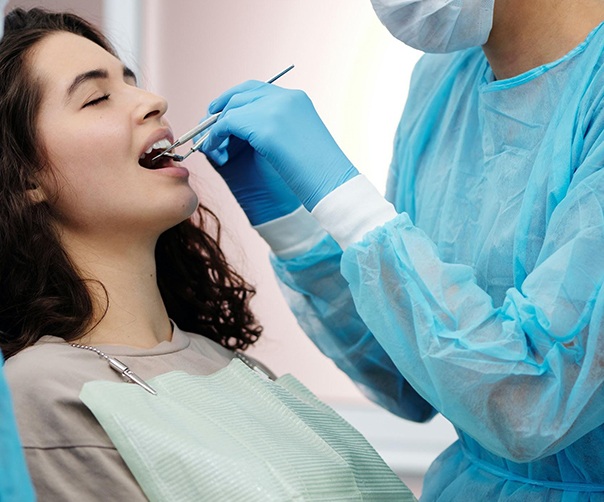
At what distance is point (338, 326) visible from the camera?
1529 millimetres

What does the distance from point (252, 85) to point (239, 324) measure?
1.61 feet

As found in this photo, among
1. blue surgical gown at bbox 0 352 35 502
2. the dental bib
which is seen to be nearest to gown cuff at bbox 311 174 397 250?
the dental bib

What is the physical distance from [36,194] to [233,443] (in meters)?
0.52

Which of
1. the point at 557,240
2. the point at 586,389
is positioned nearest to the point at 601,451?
the point at 586,389

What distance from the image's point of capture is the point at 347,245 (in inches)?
46.0

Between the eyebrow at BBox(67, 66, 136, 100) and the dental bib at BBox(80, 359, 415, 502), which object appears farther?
the eyebrow at BBox(67, 66, 136, 100)

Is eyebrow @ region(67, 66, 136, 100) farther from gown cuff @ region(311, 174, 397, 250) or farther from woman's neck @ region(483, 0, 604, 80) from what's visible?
woman's neck @ region(483, 0, 604, 80)

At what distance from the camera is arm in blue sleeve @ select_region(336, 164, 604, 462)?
41.9 inches

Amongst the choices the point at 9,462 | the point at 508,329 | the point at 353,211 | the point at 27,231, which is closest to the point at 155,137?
the point at 27,231

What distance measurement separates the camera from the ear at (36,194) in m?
1.34

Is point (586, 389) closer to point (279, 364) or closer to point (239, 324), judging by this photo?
point (239, 324)

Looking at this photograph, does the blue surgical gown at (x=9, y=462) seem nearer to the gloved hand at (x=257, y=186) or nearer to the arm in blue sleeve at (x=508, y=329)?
the arm in blue sleeve at (x=508, y=329)

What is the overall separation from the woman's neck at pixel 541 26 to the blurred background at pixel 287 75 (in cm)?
108

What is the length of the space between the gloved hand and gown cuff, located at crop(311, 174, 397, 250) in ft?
0.99
